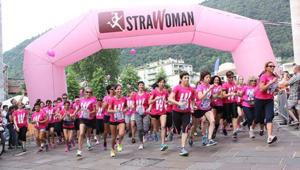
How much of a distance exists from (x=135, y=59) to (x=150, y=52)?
7680 millimetres

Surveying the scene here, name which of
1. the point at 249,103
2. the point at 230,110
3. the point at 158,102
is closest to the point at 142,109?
the point at 158,102

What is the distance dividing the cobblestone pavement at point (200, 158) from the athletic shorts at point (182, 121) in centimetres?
54

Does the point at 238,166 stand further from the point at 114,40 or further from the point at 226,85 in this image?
the point at 114,40

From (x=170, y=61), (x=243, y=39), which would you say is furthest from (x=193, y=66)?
(x=243, y=39)

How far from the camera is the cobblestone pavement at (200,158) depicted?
20.1 feet

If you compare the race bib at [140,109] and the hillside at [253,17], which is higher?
the hillside at [253,17]

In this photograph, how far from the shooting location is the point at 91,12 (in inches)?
520

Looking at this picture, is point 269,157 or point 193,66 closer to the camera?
point 269,157

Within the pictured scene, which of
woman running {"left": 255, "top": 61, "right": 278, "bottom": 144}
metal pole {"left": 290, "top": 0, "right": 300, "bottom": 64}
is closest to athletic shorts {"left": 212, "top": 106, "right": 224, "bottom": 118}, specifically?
woman running {"left": 255, "top": 61, "right": 278, "bottom": 144}

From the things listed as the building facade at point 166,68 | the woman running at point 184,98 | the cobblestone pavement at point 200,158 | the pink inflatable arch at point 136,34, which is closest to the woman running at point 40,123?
the cobblestone pavement at point 200,158

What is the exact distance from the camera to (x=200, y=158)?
693 centimetres

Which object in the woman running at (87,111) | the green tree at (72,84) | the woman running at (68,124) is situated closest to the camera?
the woman running at (87,111)

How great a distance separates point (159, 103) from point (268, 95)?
271 cm

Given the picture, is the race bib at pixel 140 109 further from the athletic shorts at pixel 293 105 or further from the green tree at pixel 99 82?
the green tree at pixel 99 82
